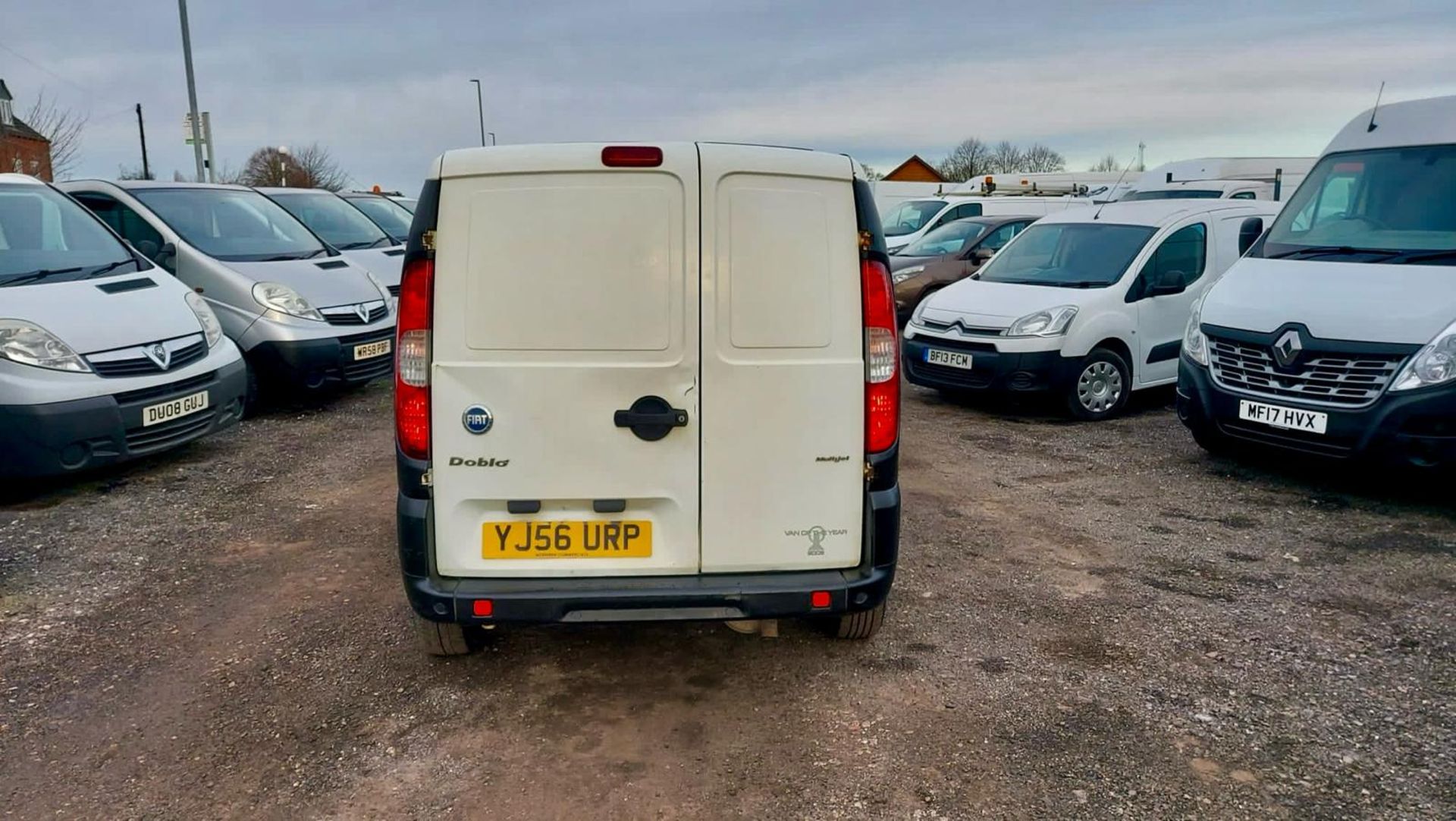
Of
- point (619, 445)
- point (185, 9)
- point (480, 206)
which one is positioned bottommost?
point (619, 445)

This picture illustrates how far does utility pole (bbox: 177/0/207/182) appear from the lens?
18.8 metres

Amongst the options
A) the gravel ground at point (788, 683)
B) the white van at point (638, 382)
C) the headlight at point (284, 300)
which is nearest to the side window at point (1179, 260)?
the gravel ground at point (788, 683)

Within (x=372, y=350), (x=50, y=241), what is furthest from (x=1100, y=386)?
(x=50, y=241)

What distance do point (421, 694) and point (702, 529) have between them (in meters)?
1.25

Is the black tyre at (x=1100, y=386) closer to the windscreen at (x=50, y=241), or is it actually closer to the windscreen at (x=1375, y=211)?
the windscreen at (x=1375, y=211)

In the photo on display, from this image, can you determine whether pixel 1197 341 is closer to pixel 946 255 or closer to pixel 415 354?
pixel 415 354

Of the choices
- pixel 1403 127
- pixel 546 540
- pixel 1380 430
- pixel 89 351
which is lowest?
pixel 1380 430

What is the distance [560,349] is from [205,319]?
4765 millimetres

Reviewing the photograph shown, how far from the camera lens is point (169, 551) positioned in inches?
206

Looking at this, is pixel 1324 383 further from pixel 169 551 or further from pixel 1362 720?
pixel 169 551

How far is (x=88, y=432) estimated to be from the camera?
5770mm

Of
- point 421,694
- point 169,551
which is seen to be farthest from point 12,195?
point 421,694

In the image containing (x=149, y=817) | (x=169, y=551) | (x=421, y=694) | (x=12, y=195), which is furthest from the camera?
(x=12, y=195)

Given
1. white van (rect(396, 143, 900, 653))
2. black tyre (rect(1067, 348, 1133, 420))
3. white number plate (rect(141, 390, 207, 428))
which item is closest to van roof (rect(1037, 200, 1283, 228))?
black tyre (rect(1067, 348, 1133, 420))
